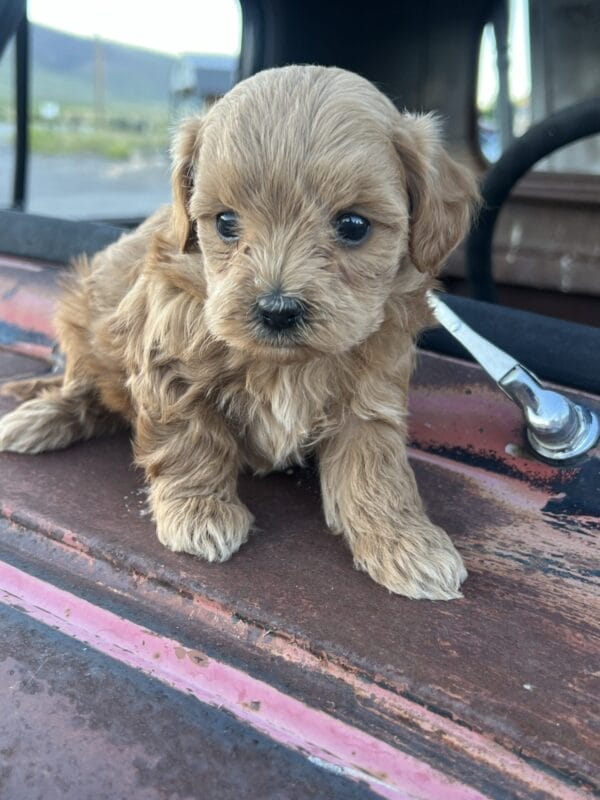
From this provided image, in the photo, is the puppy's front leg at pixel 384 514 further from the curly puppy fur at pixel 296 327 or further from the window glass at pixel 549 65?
the window glass at pixel 549 65

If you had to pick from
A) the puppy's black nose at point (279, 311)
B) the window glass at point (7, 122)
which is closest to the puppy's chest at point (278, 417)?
the puppy's black nose at point (279, 311)

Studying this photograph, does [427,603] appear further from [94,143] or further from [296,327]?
[94,143]

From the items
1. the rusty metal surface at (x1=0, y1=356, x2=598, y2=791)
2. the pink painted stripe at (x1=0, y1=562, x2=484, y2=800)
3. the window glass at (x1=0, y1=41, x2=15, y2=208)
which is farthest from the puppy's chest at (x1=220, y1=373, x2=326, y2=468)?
the window glass at (x1=0, y1=41, x2=15, y2=208)

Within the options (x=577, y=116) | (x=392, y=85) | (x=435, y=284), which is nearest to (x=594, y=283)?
(x=392, y=85)

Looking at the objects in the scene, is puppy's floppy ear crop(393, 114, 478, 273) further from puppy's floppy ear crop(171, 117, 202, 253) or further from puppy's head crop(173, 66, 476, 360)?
puppy's floppy ear crop(171, 117, 202, 253)

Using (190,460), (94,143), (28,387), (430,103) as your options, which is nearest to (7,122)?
(94,143)

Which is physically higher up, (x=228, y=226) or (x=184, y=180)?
(x=184, y=180)

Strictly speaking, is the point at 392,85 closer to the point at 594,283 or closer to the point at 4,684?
the point at 594,283
